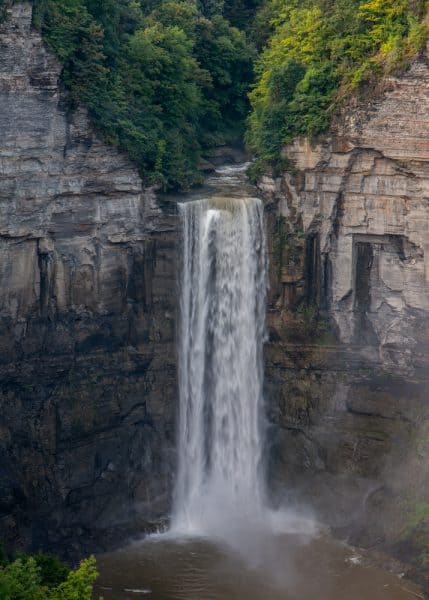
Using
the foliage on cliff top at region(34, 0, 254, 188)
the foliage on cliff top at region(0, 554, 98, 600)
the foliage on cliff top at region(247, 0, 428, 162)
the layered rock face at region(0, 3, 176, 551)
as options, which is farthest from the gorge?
the foliage on cliff top at region(0, 554, 98, 600)

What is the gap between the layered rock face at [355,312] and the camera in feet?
139

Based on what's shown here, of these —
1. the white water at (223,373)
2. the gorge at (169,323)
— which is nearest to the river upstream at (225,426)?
the white water at (223,373)

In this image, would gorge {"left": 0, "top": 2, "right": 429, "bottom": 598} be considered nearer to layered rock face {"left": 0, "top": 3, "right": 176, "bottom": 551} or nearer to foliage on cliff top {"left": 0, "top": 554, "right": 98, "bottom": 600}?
layered rock face {"left": 0, "top": 3, "right": 176, "bottom": 551}

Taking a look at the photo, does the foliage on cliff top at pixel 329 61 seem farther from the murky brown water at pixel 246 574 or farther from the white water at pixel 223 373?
the murky brown water at pixel 246 574

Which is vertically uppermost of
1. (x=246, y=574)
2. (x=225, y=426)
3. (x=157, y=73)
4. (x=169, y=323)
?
(x=157, y=73)

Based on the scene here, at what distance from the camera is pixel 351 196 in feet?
142

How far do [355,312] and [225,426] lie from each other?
5.83 m

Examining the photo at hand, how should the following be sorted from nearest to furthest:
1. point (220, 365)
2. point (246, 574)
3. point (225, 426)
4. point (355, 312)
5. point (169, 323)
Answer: point (246, 574)
point (355, 312)
point (169, 323)
point (220, 365)
point (225, 426)

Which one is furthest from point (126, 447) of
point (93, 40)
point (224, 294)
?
point (93, 40)

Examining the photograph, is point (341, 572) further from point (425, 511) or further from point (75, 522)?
point (75, 522)

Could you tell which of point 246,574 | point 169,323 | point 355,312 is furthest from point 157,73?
point 246,574

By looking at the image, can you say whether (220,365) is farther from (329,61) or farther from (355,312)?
(329,61)

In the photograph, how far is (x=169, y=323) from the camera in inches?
1762

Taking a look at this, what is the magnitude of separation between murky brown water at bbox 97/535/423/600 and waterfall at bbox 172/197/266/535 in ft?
7.16
